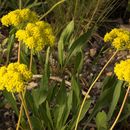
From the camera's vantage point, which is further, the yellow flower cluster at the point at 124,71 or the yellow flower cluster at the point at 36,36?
the yellow flower cluster at the point at 36,36

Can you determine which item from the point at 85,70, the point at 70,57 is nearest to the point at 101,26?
the point at 85,70

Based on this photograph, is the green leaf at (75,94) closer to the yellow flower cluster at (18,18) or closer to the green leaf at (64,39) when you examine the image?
the yellow flower cluster at (18,18)

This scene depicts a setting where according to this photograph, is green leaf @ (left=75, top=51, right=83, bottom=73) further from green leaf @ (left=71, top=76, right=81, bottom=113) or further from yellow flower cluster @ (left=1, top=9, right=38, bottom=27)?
yellow flower cluster @ (left=1, top=9, right=38, bottom=27)

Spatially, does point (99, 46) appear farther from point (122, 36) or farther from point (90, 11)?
point (122, 36)

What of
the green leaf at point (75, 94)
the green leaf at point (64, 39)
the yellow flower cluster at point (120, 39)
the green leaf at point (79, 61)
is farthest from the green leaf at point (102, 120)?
the green leaf at point (64, 39)

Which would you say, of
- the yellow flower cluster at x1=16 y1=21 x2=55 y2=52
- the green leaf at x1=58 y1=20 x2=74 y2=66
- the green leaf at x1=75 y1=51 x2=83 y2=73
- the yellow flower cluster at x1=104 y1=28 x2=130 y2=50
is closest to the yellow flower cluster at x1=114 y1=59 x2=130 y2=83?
the yellow flower cluster at x1=104 y1=28 x2=130 y2=50

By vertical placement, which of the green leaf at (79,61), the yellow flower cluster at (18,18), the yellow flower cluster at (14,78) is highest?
the yellow flower cluster at (18,18)

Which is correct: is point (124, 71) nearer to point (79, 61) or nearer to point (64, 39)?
point (79, 61)
